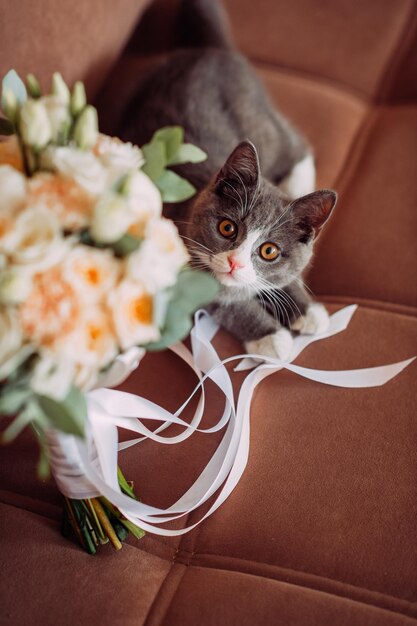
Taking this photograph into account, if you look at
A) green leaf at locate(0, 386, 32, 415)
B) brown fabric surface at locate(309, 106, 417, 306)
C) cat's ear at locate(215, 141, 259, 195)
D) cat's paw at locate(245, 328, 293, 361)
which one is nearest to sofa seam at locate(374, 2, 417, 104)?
brown fabric surface at locate(309, 106, 417, 306)

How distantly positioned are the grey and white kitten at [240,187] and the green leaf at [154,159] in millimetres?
376

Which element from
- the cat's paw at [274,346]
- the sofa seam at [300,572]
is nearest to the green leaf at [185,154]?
the cat's paw at [274,346]

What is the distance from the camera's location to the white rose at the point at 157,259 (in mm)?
567

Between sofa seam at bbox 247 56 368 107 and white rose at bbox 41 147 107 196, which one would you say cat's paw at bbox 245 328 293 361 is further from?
Answer: sofa seam at bbox 247 56 368 107

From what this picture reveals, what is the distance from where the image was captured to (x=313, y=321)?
114cm

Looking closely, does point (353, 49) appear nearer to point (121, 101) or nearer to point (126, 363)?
point (121, 101)

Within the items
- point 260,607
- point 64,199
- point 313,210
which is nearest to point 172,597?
point 260,607

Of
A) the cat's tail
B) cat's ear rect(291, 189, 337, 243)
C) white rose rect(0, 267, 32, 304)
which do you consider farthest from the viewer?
the cat's tail

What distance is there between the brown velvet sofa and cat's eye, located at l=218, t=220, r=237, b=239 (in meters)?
0.25

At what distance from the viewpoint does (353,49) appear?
1.69 m

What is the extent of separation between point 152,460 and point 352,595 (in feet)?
1.31

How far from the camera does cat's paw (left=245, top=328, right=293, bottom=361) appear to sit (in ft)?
3.61

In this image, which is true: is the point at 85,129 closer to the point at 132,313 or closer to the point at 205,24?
the point at 132,313

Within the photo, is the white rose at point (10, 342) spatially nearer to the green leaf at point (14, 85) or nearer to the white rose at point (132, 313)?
the white rose at point (132, 313)
